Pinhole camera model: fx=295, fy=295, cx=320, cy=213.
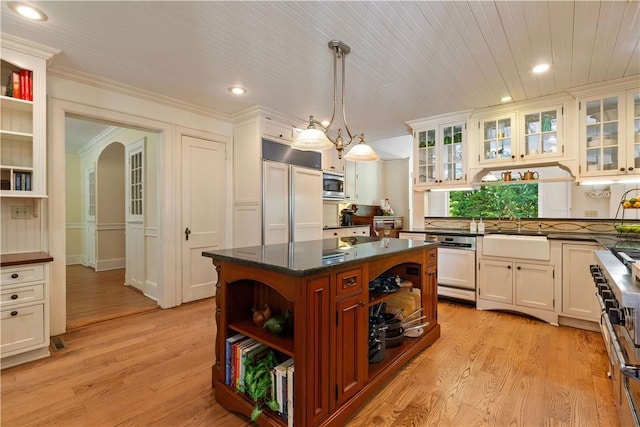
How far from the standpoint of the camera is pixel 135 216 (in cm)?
446

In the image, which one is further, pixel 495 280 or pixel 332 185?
pixel 332 185

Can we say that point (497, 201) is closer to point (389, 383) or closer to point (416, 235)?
point (416, 235)

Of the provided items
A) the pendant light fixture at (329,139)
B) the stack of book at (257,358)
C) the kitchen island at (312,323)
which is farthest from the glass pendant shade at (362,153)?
the stack of book at (257,358)

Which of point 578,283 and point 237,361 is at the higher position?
point 578,283

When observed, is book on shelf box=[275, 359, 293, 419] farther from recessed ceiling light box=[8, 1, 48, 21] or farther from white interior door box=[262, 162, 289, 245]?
recessed ceiling light box=[8, 1, 48, 21]

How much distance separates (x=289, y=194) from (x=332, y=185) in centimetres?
107

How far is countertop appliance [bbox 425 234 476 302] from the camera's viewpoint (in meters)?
3.55

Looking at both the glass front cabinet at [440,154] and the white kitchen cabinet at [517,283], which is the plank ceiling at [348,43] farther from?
the white kitchen cabinet at [517,283]

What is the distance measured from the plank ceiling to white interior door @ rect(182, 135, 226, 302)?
744 millimetres

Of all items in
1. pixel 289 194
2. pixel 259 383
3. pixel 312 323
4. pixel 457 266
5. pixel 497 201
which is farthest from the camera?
pixel 497 201

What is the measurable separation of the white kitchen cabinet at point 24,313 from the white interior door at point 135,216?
187cm

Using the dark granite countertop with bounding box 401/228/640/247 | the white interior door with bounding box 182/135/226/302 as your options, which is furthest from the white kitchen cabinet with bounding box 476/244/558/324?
the white interior door with bounding box 182/135/226/302

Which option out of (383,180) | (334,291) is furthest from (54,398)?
(383,180)

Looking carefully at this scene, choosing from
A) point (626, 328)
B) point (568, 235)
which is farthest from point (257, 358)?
point (568, 235)
